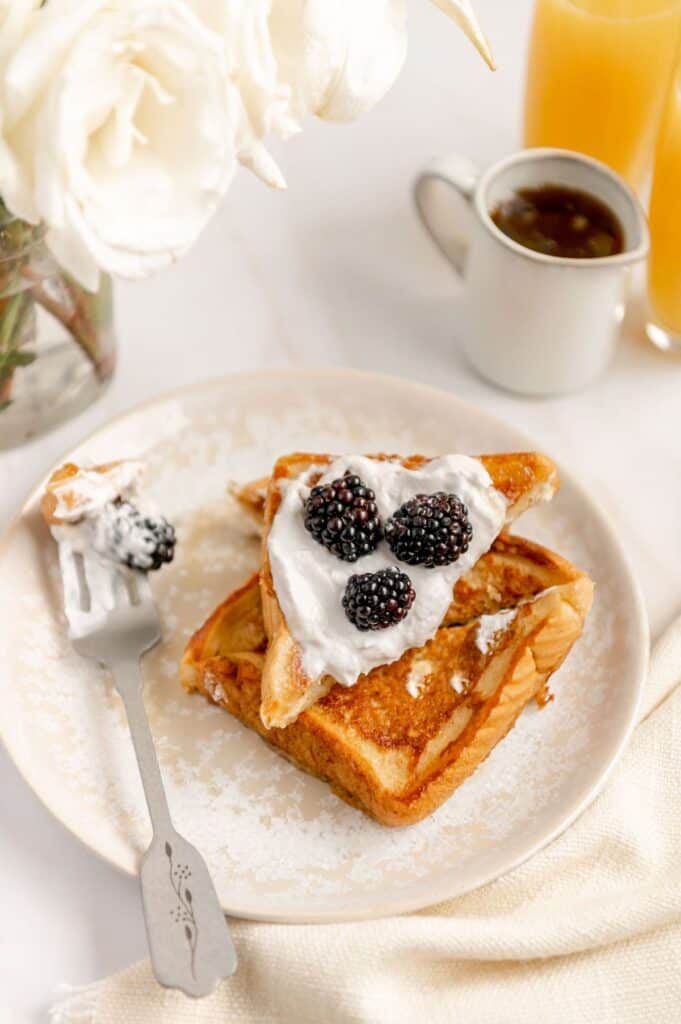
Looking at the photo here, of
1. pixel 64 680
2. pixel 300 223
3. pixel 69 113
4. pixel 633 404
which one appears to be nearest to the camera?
pixel 69 113

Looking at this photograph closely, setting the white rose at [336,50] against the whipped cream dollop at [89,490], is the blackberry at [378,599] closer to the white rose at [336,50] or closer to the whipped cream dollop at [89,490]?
the whipped cream dollop at [89,490]

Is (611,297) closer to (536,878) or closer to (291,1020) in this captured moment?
(536,878)

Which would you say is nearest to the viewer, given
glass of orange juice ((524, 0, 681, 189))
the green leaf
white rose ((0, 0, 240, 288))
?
white rose ((0, 0, 240, 288))

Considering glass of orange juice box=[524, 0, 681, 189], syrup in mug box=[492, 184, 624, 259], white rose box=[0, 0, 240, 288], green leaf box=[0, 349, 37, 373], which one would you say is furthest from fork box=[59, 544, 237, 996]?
glass of orange juice box=[524, 0, 681, 189]

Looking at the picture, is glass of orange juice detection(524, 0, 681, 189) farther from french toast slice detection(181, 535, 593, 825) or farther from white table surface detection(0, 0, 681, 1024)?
french toast slice detection(181, 535, 593, 825)

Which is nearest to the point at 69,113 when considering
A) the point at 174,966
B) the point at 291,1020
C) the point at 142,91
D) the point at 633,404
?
the point at 142,91

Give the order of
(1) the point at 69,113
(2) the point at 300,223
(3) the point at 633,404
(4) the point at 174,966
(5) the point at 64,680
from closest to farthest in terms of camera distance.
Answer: (1) the point at 69,113 < (4) the point at 174,966 < (5) the point at 64,680 < (3) the point at 633,404 < (2) the point at 300,223

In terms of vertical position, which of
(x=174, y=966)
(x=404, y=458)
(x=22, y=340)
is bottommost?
(x=174, y=966)
